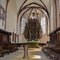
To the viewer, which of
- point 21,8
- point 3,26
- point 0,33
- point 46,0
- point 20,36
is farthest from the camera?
point 20,36

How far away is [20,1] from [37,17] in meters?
8.14

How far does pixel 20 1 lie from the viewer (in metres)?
25.9

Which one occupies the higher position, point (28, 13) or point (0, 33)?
point (28, 13)

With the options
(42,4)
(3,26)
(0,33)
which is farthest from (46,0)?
(0,33)

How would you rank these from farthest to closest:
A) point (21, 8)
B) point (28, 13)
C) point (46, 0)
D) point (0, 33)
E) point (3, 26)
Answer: point (28, 13) → point (21, 8) → point (46, 0) → point (3, 26) → point (0, 33)

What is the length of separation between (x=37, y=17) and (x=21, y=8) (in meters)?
6.92

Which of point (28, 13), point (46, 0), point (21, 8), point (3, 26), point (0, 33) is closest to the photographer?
point (0, 33)

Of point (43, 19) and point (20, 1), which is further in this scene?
point (43, 19)

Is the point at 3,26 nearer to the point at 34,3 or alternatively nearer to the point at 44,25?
the point at 34,3

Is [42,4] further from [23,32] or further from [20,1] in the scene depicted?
[23,32]

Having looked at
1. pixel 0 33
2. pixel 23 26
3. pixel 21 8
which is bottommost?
Answer: pixel 0 33

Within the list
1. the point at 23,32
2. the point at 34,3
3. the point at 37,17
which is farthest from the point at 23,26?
the point at 34,3

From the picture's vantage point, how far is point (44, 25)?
31.6 metres

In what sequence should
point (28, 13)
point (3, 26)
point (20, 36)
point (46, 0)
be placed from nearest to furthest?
point (3, 26), point (46, 0), point (20, 36), point (28, 13)
